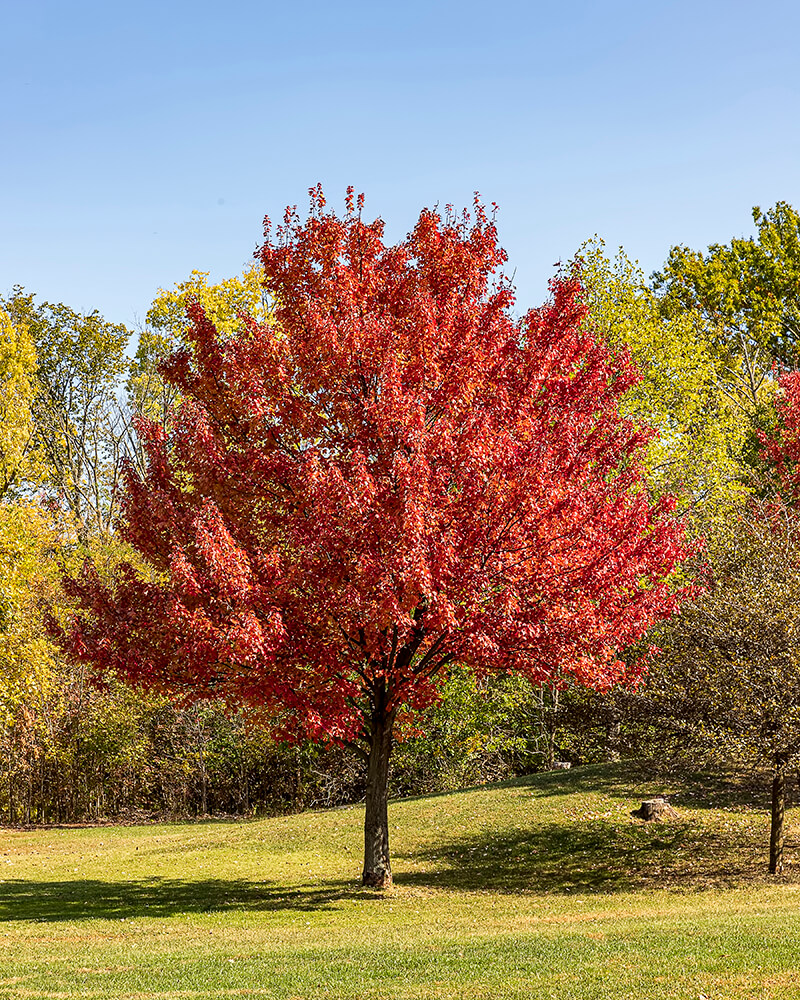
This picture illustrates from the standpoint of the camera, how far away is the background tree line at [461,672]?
15.9 metres

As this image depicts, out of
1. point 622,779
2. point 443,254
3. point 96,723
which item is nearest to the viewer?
point 443,254

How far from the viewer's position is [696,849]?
18.1m

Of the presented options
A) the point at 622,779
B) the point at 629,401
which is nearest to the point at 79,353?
the point at 629,401

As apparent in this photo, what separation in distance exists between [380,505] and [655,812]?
10920 mm

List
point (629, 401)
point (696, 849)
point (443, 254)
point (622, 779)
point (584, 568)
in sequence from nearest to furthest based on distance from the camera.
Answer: point (584, 568), point (443, 254), point (696, 849), point (622, 779), point (629, 401)

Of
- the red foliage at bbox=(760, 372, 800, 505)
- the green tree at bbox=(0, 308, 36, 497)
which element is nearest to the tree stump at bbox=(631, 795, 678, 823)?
the red foliage at bbox=(760, 372, 800, 505)

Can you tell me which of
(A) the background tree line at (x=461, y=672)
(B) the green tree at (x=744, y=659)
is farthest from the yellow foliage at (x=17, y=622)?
(B) the green tree at (x=744, y=659)

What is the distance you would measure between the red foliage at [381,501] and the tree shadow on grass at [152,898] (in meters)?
2.75

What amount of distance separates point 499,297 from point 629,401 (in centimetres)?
1183

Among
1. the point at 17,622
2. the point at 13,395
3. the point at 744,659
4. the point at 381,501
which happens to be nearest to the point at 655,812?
the point at 744,659

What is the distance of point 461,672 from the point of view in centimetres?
2170

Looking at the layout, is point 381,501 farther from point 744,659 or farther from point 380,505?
point 744,659

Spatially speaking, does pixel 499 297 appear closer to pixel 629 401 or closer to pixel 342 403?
pixel 342 403

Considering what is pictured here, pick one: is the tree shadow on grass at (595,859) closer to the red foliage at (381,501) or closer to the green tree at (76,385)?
the red foliage at (381,501)
